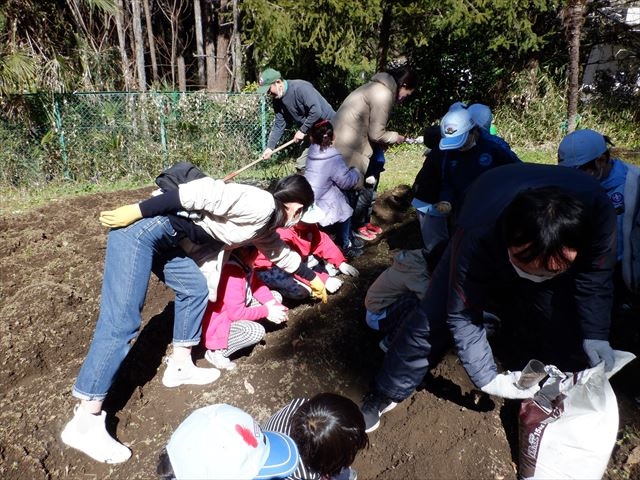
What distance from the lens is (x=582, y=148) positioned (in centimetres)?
269

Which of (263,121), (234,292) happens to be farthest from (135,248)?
(263,121)

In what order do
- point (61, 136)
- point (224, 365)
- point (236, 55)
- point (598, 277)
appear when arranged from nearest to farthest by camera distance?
point (598, 277) → point (224, 365) → point (61, 136) → point (236, 55)

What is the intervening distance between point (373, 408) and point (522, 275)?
110cm

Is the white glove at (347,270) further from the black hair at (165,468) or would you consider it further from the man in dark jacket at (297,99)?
the black hair at (165,468)

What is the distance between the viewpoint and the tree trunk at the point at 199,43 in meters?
9.49

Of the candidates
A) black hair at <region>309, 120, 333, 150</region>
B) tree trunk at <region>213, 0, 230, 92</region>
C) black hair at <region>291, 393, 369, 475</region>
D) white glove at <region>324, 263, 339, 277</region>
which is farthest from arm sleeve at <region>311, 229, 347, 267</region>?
tree trunk at <region>213, 0, 230, 92</region>

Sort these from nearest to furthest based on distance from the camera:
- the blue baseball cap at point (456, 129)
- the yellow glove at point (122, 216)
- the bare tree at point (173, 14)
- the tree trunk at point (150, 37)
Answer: the yellow glove at point (122, 216) < the blue baseball cap at point (456, 129) < the tree trunk at point (150, 37) < the bare tree at point (173, 14)

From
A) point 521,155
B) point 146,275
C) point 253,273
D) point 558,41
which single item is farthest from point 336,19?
point 146,275

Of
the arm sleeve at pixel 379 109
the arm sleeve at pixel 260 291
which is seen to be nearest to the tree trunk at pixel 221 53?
the arm sleeve at pixel 379 109

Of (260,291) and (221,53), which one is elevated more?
(221,53)

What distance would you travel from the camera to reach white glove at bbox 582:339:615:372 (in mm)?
1930

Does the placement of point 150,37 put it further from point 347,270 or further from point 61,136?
point 347,270

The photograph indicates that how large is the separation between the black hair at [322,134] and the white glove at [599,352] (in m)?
2.25

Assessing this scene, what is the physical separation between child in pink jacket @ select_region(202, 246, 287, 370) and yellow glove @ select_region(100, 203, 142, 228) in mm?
Result: 773
